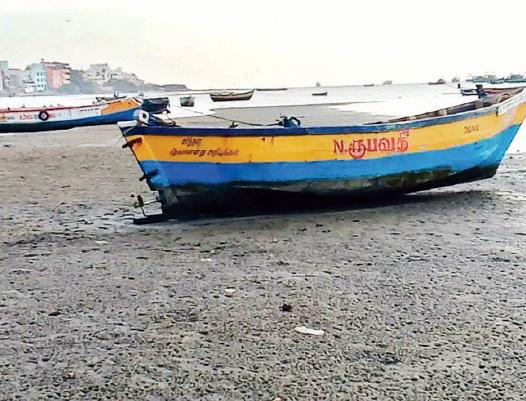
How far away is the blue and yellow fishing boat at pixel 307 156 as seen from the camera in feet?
20.8

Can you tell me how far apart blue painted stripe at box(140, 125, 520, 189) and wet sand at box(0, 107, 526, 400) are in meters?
0.44

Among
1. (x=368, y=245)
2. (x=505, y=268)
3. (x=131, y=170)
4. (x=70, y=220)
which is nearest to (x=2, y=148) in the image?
(x=131, y=170)

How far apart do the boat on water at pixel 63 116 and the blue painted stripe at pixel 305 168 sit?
17.3m

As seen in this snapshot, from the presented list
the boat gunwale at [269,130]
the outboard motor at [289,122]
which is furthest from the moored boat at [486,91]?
the outboard motor at [289,122]

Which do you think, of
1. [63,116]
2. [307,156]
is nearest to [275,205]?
[307,156]

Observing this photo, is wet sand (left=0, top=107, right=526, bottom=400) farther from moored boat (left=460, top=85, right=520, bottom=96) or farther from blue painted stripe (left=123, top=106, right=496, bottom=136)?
moored boat (left=460, top=85, right=520, bottom=96)

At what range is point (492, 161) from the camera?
8.15 m

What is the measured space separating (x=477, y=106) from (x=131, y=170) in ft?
19.1

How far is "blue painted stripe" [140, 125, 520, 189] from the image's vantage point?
6.44 metres

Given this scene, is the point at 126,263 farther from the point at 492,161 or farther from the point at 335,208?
the point at 492,161

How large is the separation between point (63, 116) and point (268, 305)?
21.9 meters

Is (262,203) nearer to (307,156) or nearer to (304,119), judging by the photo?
(307,156)

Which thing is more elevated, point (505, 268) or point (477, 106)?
point (477, 106)

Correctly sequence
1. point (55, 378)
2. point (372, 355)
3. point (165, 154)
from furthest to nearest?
point (165, 154)
point (372, 355)
point (55, 378)
